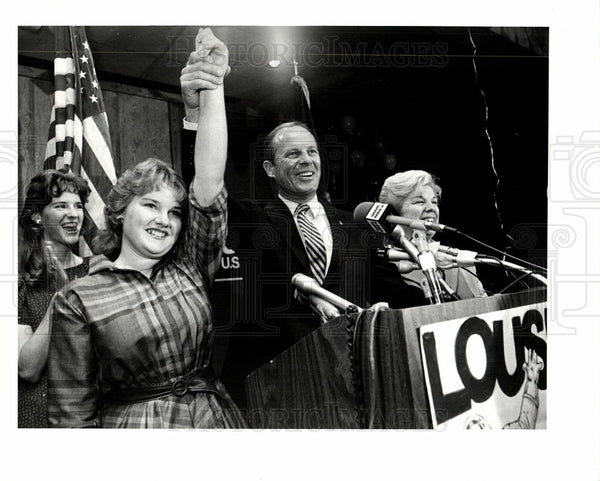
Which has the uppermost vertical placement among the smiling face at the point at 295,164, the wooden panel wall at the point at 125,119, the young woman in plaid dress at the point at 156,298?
the wooden panel wall at the point at 125,119

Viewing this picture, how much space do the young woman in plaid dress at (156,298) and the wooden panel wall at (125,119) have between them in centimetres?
8

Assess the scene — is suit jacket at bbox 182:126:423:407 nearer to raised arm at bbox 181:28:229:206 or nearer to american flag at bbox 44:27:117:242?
raised arm at bbox 181:28:229:206

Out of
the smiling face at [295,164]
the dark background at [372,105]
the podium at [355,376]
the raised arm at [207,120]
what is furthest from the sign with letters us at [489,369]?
the raised arm at [207,120]

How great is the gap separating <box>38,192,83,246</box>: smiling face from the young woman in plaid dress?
137mm

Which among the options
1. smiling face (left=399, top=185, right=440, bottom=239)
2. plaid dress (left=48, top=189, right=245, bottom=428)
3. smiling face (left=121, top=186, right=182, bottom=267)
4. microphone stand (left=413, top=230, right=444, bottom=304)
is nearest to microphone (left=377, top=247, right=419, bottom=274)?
microphone stand (left=413, top=230, right=444, bottom=304)

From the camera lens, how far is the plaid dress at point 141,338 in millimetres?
2668

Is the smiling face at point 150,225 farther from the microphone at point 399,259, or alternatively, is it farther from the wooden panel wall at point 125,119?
the microphone at point 399,259

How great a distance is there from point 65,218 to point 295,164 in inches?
43.2

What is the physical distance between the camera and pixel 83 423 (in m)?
2.72

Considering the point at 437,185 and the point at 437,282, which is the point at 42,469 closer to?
the point at 437,282

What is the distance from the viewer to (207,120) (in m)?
2.69

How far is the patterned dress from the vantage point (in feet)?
8.93
